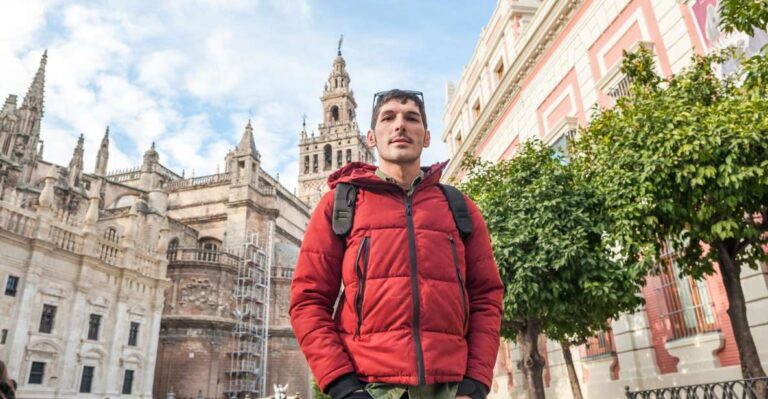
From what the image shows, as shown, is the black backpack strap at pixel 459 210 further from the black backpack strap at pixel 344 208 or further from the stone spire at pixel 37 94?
the stone spire at pixel 37 94

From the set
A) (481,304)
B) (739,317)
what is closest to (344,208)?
(481,304)

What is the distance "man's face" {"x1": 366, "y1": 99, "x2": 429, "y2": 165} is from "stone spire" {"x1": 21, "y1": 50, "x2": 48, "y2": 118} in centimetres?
3998

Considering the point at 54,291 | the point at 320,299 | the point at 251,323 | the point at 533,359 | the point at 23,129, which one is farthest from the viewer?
the point at 251,323

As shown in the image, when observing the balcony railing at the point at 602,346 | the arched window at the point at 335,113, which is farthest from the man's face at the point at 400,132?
the arched window at the point at 335,113

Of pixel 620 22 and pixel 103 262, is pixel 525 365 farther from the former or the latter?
pixel 103 262

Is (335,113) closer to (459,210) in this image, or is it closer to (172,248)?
(172,248)

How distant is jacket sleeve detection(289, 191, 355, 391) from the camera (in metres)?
2.13

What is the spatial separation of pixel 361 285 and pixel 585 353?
565 inches

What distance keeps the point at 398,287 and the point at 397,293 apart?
3 cm

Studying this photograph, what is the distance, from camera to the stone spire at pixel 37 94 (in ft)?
112

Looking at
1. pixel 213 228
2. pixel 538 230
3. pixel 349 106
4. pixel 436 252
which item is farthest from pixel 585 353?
pixel 349 106

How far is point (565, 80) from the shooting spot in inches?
620

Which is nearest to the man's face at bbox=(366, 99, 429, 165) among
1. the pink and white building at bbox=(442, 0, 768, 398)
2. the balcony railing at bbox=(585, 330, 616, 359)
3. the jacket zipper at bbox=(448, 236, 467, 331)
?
the jacket zipper at bbox=(448, 236, 467, 331)

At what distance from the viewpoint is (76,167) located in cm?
3388
